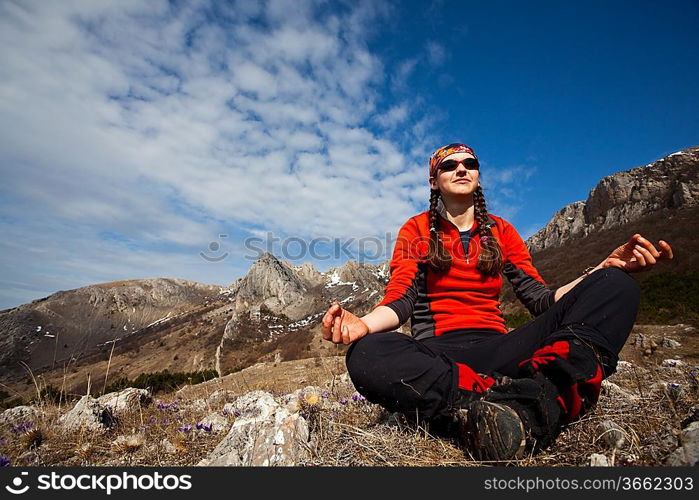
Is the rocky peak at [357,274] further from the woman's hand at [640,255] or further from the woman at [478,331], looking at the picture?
the woman's hand at [640,255]

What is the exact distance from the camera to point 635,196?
44.0 metres

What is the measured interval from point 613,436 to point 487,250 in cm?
158

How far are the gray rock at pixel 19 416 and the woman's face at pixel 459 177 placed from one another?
15.7 feet

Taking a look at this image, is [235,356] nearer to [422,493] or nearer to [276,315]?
[276,315]

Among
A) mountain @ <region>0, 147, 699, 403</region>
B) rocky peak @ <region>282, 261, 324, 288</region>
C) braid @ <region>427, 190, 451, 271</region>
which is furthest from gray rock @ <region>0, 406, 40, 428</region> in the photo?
rocky peak @ <region>282, 261, 324, 288</region>

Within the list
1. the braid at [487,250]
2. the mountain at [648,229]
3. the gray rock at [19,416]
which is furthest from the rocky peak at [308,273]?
the braid at [487,250]

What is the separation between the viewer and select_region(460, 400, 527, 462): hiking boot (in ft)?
4.35

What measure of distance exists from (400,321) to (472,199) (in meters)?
1.61

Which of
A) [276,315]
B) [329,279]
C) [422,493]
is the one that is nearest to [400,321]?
[422,493]

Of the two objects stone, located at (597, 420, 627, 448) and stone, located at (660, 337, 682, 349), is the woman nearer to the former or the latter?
stone, located at (597, 420, 627, 448)

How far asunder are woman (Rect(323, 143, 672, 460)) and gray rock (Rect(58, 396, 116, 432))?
2739mm

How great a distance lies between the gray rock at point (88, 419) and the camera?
292 centimetres

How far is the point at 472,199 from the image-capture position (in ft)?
10.5

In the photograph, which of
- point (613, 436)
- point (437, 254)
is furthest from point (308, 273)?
point (613, 436)
